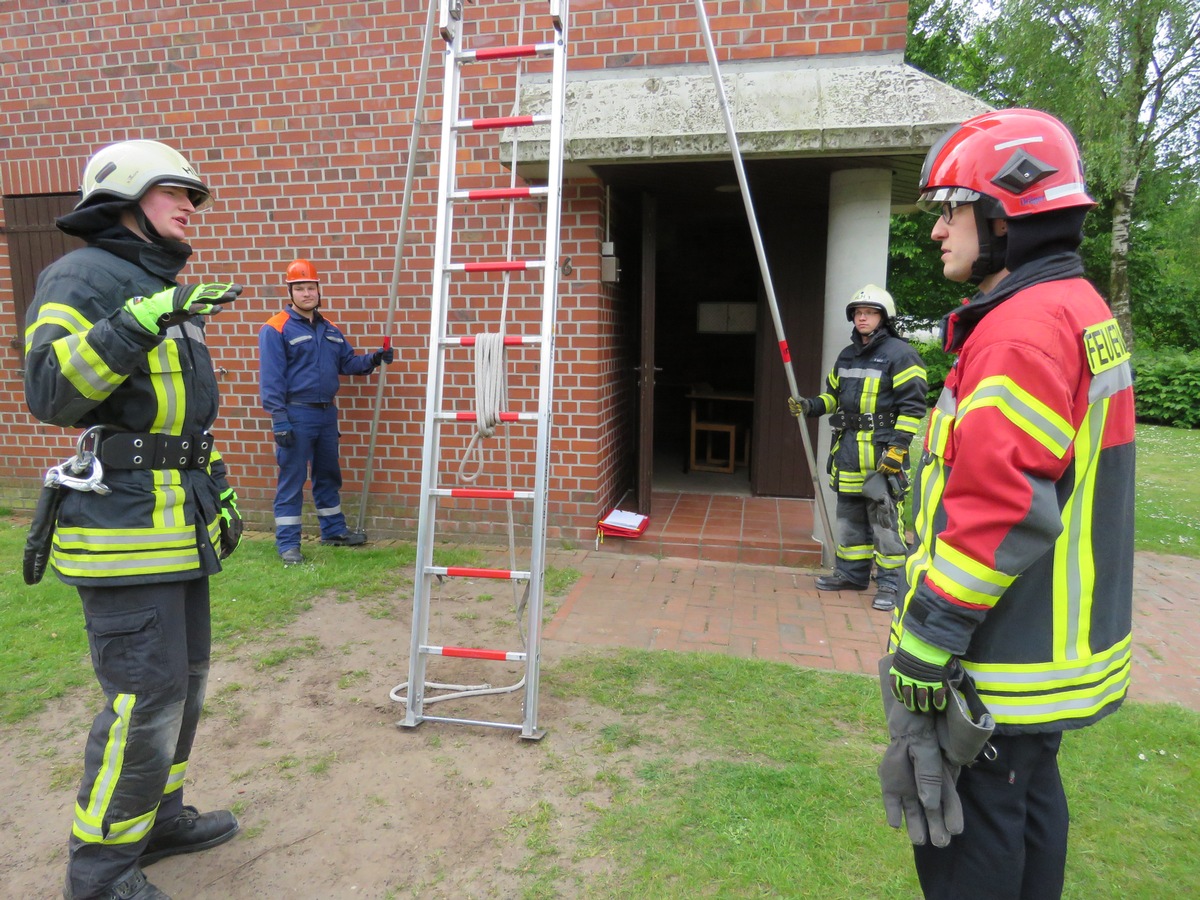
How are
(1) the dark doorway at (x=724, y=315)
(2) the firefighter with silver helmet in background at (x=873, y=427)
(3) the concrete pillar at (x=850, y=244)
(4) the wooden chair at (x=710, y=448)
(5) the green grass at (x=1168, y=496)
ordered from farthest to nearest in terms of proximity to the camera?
(4) the wooden chair at (x=710, y=448), (5) the green grass at (x=1168, y=496), (1) the dark doorway at (x=724, y=315), (3) the concrete pillar at (x=850, y=244), (2) the firefighter with silver helmet in background at (x=873, y=427)

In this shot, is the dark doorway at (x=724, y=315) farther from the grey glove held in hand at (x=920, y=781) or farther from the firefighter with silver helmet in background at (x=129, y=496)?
the grey glove held in hand at (x=920, y=781)

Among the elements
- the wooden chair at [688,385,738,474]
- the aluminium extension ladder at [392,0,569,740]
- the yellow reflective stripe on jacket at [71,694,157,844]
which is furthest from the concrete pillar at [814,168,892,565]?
the yellow reflective stripe on jacket at [71,694,157,844]

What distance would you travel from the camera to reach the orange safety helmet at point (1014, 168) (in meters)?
1.64

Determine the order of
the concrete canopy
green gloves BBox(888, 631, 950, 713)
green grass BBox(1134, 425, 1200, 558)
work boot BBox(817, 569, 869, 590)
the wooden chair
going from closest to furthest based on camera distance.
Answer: green gloves BBox(888, 631, 950, 713) → the concrete canopy → work boot BBox(817, 569, 869, 590) → green grass BBox(1134, 425, 1200, 558) → the wooden chair

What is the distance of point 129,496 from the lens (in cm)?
223

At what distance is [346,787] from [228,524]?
1.12 m

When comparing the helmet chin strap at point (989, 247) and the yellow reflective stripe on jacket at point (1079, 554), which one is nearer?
the yellow reflective stripe on jacket at point (1079, 554)

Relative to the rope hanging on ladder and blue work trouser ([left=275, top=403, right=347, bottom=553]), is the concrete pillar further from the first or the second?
blue work trouser ([left=275, top=403, right=347, bottom=553])

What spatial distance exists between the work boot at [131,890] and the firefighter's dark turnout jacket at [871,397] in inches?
158

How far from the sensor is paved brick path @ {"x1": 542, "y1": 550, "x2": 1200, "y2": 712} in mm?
4047

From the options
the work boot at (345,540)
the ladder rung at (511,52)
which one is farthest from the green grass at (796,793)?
the ladder rung at (511,52)

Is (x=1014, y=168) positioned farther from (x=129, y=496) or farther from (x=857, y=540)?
(x=857, y=540)

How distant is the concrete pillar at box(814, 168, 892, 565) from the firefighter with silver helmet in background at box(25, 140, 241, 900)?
13.2 ft

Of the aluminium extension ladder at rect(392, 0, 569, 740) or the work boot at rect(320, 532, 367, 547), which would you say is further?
→ the work boot at rect(320, 532, 367, 547)
